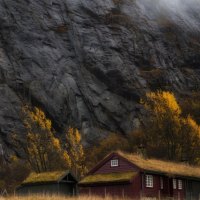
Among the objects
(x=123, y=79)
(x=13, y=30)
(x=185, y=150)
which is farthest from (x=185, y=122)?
(x=13, y=30)

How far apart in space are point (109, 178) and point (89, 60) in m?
52.8

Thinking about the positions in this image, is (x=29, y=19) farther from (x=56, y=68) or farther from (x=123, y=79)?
(x=123, y=79)

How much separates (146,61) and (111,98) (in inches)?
564

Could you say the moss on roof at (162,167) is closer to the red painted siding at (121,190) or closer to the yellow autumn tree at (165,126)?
the red painted siding at (121,190)

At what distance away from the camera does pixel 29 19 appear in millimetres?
106125

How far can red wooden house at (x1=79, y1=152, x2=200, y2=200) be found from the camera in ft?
182

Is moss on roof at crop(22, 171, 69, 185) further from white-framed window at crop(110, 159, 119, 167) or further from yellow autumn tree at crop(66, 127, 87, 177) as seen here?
yellow autumn tree at crop(66, 127, 87, 177)

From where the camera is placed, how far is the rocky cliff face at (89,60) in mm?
97375

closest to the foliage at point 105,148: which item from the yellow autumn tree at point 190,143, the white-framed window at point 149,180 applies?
the yellow autumn tree at point 190,143

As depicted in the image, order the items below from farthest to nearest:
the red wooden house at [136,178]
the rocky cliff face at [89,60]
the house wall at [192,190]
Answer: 1. the rocky cliff face at [89,60]
2. the house wall at [192,190]
3. the red wooden house at [136,178]

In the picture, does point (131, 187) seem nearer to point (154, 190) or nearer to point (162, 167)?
point (154, 190)

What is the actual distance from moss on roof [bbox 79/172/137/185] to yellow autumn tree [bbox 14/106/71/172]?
19014 mm

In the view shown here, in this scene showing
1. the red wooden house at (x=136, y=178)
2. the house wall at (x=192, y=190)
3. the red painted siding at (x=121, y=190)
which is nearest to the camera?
the red painted siding at (x=121, y=190)

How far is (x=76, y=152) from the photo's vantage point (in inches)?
3248
